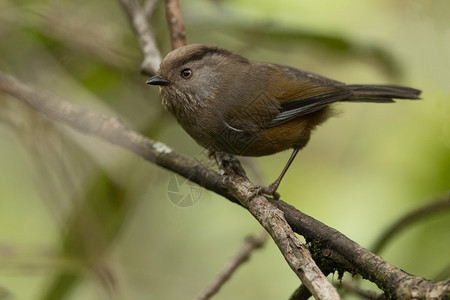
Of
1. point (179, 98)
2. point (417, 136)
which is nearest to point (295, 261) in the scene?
point (179, 98)

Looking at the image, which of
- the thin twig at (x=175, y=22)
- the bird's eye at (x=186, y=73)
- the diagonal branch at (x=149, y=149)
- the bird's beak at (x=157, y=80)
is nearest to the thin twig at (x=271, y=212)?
the diagonal branch at (x=149, y=149)

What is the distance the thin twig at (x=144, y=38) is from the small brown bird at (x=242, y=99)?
175 mm

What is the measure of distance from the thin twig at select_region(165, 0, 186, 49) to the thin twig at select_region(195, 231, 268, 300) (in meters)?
1.36

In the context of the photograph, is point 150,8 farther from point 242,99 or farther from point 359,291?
point 359,291

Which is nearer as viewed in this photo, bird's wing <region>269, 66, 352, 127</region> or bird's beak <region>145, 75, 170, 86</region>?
bird's beak <region>145, 75, 170, 86</region>

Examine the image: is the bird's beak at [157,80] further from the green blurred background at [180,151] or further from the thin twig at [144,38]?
the green blurred background at [180,151]

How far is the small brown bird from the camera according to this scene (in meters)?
3.56

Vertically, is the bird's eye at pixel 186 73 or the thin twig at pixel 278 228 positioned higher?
the bird's eye at pixel 186 73

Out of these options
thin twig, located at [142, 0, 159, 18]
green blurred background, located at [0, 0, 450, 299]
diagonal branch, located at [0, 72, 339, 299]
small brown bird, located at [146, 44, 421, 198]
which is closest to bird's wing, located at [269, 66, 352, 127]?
small brown bird, located at [146, 44, 421, 198]

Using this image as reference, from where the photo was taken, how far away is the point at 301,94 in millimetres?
3965

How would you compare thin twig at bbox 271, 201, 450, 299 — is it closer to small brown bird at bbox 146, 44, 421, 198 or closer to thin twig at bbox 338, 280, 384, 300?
thin twig at bbox 338, 280, 384, 300

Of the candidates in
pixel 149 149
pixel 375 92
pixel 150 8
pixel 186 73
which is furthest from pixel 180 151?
pixel 375 92

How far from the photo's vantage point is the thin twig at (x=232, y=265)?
302 centimetres

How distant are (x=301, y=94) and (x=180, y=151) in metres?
0.93
